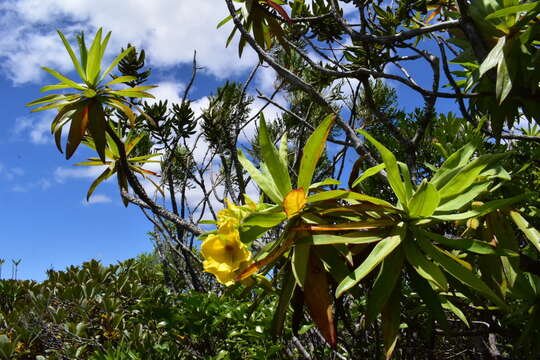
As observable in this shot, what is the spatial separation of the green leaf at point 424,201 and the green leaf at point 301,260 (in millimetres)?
254

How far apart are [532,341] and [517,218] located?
527mm

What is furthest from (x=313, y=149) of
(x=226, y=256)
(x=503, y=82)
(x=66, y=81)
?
(x=66, y=81)

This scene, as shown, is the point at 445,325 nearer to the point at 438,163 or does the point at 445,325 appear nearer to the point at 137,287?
the point at 438,163

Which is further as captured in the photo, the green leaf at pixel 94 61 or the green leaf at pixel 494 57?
the green leaf at pixel 94 61

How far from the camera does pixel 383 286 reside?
0.92 meters

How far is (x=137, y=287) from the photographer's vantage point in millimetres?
3402

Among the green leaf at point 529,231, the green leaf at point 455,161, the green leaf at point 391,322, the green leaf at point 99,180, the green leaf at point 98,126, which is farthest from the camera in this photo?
the green leaf at point 99,180

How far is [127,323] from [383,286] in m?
2.84

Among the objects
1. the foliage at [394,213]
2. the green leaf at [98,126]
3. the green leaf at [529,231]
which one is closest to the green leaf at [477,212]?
the foliage at [394,213]

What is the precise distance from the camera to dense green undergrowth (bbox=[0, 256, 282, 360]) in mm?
2055

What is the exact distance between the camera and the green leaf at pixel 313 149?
3.20ft

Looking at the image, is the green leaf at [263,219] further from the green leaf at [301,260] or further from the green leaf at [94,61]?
the green leaf at [94,61]

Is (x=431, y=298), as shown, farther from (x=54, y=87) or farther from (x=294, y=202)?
(x=54, y=87)

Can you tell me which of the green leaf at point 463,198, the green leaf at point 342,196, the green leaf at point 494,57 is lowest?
the green leaf at point 463,198
